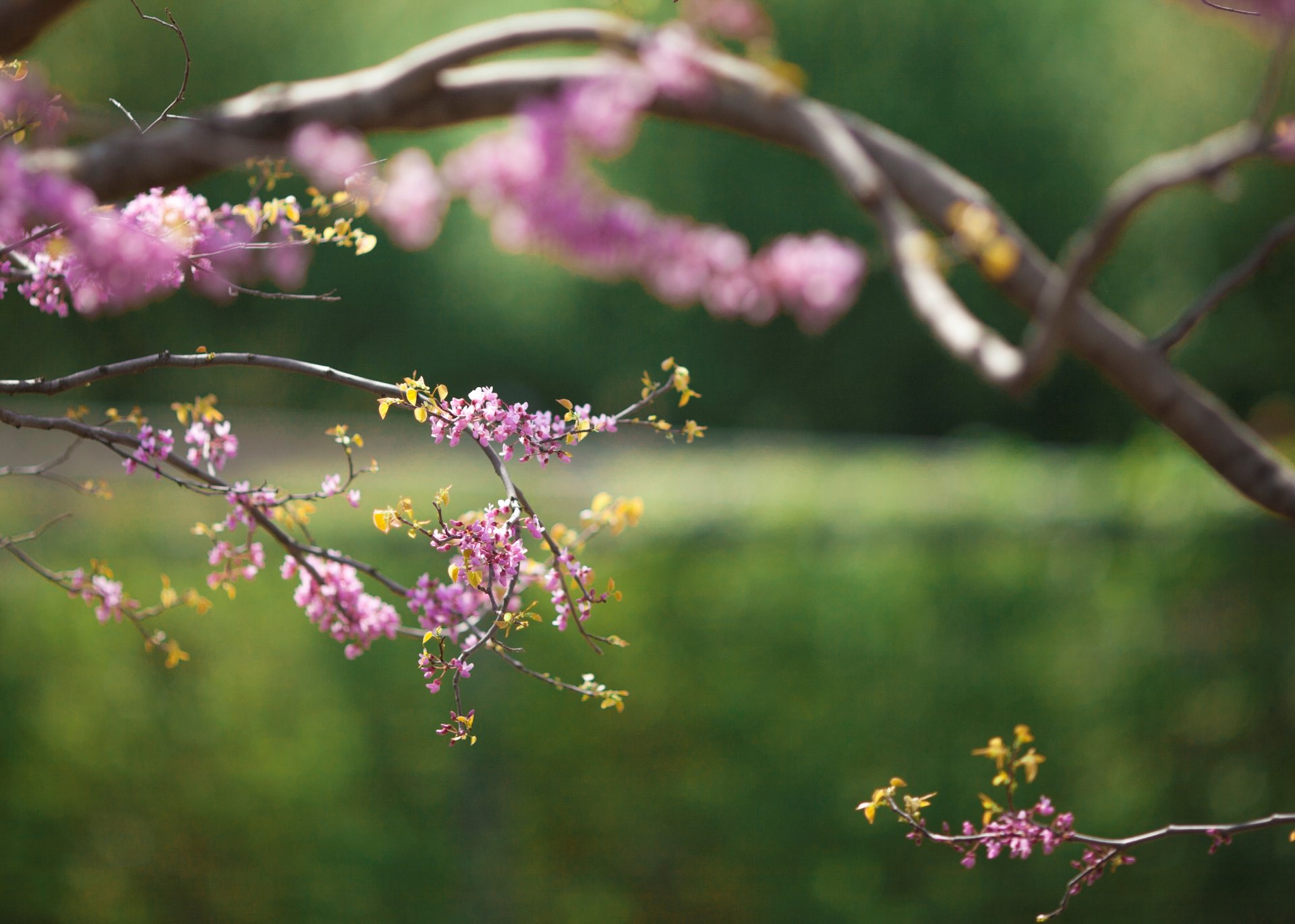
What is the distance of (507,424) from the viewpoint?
88cm

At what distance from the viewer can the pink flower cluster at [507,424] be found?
88cm

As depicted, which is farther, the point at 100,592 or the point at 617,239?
the point at 617,239

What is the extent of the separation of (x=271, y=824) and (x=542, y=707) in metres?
0.78

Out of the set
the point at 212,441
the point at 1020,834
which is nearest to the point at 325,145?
the point at 212,441

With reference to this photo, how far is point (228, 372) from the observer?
Answer: 20.9ft

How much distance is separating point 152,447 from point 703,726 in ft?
6.85

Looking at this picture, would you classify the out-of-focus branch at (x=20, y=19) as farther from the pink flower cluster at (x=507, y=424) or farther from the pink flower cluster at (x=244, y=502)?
the pink flower cluster at (x=507, y=424)

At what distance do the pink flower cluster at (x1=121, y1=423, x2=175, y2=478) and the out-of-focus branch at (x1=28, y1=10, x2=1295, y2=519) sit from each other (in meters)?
0.64

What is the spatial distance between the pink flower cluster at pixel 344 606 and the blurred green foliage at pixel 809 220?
4.71m

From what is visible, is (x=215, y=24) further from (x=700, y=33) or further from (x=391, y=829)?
(x=391, y=829)

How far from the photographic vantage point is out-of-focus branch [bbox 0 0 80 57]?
1.03m

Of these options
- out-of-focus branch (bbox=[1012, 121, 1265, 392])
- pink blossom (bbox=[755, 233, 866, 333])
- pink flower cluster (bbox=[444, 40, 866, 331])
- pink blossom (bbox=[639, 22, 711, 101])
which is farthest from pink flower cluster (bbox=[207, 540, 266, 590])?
pink blossom (bbox=[755, 233, 866, 333])

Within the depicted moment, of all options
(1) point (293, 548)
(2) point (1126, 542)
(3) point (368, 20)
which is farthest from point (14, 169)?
(3) point (368, 20)

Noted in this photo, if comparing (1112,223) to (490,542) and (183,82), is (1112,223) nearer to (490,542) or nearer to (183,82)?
(490,542)
